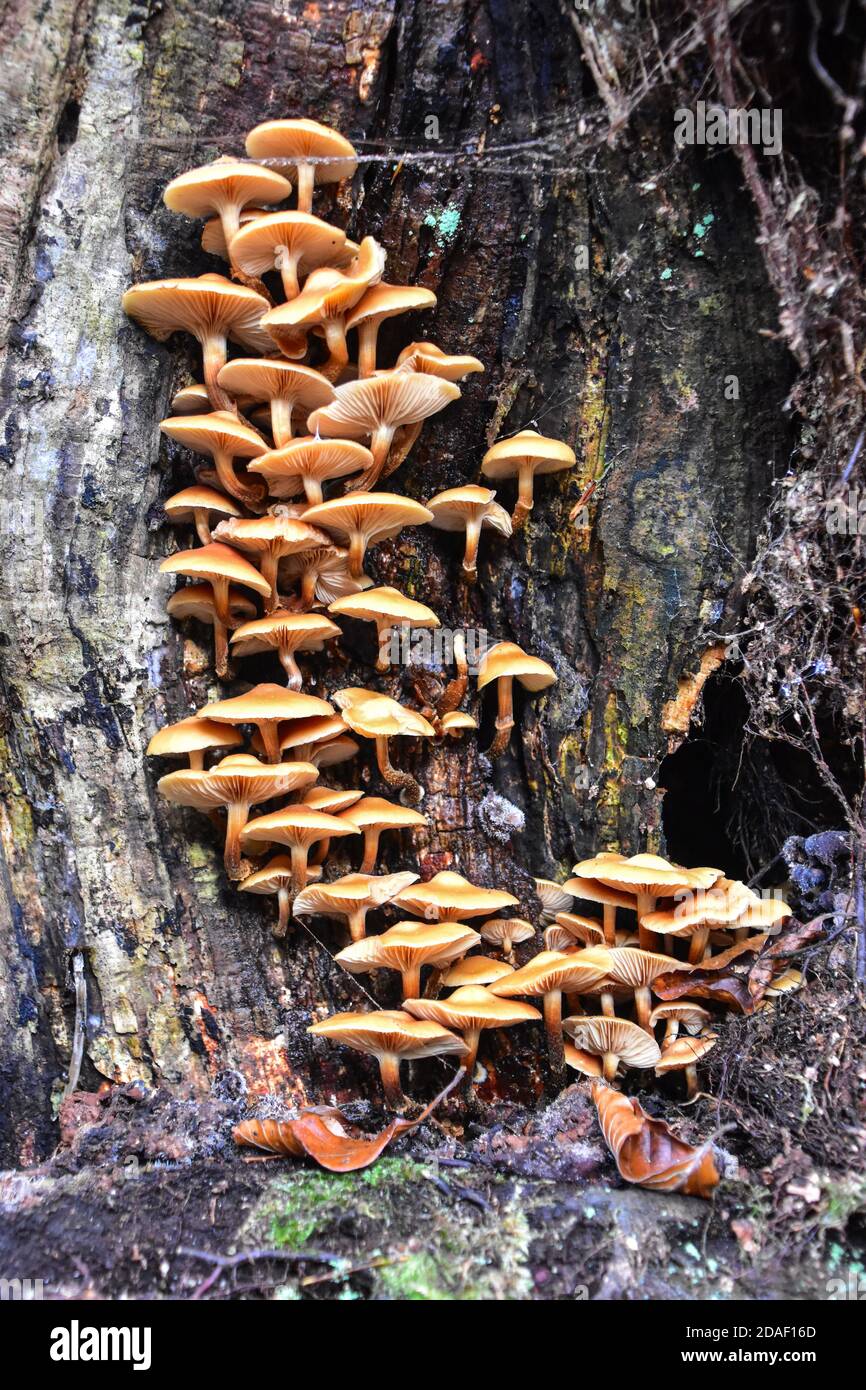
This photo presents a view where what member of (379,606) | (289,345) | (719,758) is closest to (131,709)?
(379,606)

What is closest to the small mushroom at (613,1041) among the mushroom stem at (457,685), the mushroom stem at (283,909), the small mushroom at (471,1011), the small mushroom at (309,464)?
the small mushroom at (471,1011)

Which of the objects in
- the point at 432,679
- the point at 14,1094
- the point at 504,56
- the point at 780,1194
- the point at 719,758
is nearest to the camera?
the point at 780,1194

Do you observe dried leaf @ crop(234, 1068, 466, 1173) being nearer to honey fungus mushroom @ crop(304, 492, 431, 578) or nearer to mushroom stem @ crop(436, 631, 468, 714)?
mushroom stem @ crop(436, 631, 468, 714)

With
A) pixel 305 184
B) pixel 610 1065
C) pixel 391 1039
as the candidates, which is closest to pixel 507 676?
pixel 391 1039

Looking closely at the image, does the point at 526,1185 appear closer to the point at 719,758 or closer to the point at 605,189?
the point at 719,758

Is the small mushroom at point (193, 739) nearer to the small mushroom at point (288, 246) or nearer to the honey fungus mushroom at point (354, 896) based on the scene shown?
the honey fungus mushroom at point (354, 896)

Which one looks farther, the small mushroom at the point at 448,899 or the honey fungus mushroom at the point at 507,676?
the honey fungus mushroom at the point at 507,676
